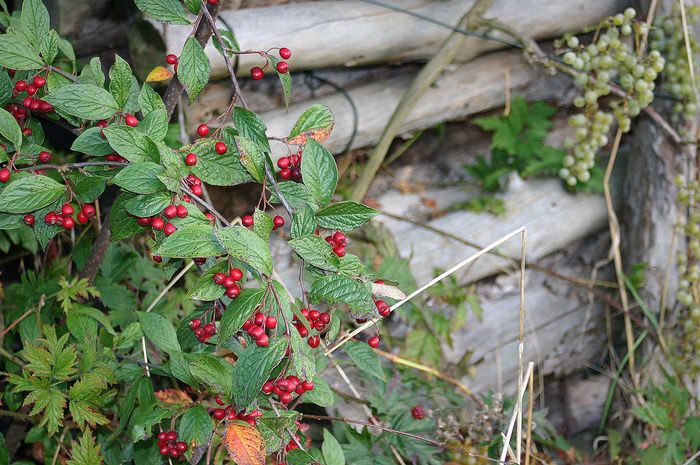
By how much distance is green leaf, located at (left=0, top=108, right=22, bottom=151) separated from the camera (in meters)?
1.27

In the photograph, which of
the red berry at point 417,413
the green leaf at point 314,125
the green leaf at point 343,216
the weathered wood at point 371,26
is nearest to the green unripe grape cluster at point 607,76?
the weathered wood at point 371,26

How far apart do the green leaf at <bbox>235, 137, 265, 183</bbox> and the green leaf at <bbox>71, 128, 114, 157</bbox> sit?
10.1 inches

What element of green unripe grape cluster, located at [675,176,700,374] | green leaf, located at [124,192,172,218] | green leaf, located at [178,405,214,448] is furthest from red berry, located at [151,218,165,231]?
green unripe grape cluster, located at [675,176,700,374]

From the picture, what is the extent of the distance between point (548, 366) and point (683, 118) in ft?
3.29

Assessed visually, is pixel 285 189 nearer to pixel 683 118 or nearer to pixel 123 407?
pixel 123 407

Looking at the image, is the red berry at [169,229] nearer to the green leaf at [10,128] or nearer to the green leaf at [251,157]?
the green leaf at [251,157]

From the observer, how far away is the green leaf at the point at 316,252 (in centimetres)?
115

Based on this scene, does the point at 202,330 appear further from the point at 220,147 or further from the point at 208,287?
the point at 220,147

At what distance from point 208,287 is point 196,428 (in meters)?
0.30

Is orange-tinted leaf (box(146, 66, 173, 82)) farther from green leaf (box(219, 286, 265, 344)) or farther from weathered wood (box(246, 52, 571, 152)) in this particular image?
weathered wood (box(246, 52, 571, 152))

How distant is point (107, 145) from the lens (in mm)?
1310

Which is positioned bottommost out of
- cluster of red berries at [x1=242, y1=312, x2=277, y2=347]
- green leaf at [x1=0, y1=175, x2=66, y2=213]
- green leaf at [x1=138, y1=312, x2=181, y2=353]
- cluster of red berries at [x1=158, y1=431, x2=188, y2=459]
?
cluster of red berries at [x1=158, y1=431, x2=188, y2=459]

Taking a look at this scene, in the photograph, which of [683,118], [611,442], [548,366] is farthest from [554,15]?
[611,442]

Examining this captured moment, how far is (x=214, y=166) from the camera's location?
128cm
